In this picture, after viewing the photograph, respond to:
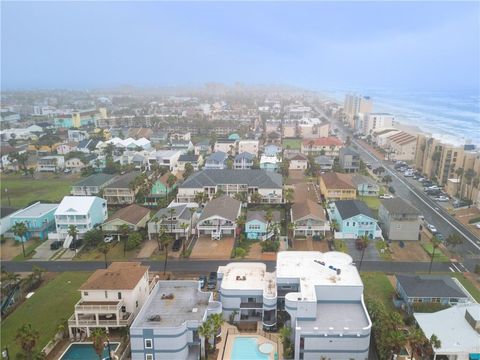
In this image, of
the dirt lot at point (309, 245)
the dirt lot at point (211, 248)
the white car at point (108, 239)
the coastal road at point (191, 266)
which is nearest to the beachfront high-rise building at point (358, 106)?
the dirt lot at point (309, 245)

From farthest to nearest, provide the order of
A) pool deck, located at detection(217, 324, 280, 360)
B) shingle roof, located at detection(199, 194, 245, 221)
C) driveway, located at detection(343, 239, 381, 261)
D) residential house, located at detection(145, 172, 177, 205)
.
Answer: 1. residential house, located at detection(145, 172, 177, 205)
2. shingle roof, located at detection(199, 194, 245, 221)
3. driveway, located at detection(343, 239, 381, 261)
4. pool deck, located at detection(217, 324, 280, 360)

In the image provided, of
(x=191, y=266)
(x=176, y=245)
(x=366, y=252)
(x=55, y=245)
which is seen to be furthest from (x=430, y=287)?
(x=55, y=245)

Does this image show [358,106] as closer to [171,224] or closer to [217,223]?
[217,223]

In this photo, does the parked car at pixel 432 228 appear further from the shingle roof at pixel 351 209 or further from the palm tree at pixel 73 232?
the palm tree at pixel 73 232

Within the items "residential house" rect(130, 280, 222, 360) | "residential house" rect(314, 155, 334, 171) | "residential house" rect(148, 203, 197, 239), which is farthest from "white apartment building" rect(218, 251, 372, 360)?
"residential house" rect(314, 155, 334, 171)

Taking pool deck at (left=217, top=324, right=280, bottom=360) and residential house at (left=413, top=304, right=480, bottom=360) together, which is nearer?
residential house at (left=413, top=304, right=480, bottom=360)

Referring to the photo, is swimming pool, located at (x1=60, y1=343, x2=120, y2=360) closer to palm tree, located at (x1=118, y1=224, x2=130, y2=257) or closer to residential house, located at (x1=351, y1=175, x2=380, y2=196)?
palm tree, located at (x1=118, y1=224, x2=130, y2=257)
